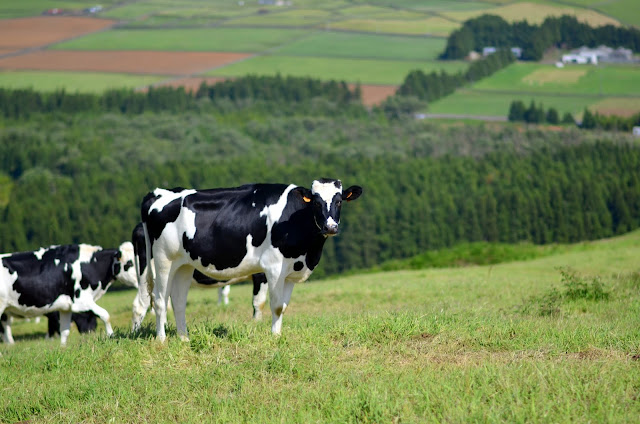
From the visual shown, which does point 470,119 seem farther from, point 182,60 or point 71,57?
point 71,57

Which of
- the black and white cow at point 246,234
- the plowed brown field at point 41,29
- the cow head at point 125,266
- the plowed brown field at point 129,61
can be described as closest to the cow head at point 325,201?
the black and white cow at point 246,234

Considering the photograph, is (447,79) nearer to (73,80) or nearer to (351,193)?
(73,80)

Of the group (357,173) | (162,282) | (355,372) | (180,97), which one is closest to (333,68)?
(180,97)

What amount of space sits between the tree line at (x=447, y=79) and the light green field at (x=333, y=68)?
A: 9.45 feet

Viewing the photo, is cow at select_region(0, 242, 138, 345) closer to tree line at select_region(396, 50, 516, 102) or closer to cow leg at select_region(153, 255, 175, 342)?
cow leg at select_region(153, 255, 175, 342)

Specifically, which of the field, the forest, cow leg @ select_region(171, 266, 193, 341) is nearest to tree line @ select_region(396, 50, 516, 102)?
the forest

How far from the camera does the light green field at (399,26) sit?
11994 cm

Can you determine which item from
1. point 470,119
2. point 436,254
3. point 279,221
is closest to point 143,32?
point 470,119

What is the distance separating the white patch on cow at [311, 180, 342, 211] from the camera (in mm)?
11812

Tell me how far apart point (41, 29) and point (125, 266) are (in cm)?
9584

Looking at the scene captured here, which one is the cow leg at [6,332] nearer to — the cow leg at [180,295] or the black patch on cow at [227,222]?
the cow leg at [180,295]

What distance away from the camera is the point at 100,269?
65.7 ft

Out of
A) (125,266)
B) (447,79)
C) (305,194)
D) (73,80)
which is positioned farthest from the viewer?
(73,80)

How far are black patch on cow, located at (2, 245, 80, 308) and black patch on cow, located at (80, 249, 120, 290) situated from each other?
0.33 m
